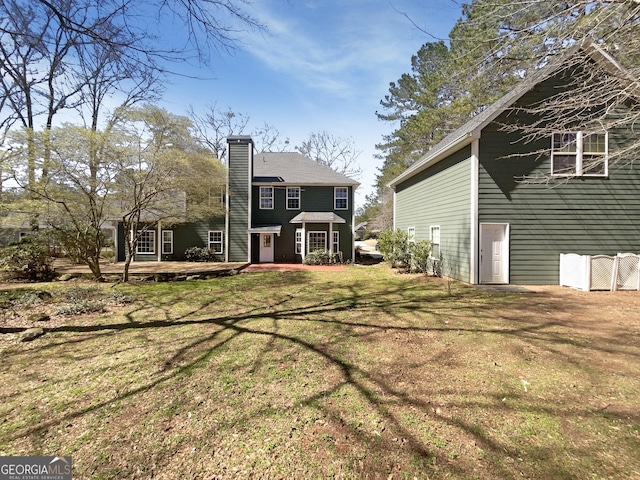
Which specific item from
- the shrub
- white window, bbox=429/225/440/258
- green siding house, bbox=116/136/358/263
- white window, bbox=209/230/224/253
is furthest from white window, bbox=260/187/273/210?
white window, bbox=429/225/440/258

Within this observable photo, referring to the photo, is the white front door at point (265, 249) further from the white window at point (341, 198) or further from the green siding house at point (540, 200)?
the green siding house at point (540, 200)

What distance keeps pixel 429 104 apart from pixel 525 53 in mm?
19336

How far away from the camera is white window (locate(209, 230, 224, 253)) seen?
16812 mm

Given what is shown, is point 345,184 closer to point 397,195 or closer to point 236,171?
point 397,195

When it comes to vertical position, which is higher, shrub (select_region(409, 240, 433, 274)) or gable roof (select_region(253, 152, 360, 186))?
gable roof (select_region(253, 152, 360, 186))

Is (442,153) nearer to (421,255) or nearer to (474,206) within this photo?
(474,206)

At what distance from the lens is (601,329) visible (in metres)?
4.84

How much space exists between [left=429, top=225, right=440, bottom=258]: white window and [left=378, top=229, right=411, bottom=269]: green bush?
1.23 metres

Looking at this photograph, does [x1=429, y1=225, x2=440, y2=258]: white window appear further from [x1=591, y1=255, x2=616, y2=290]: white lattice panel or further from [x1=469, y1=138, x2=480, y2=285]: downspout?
[x1=591, y1=255, x2=616, y2=290]: white lattice panel

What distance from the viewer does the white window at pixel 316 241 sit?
1656 centimetres

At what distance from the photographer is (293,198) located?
17.3m

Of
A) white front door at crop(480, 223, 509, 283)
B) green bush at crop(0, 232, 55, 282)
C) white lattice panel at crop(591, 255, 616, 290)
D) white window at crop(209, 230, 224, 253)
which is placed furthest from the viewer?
white window at crop(209, 230, 224, 253)

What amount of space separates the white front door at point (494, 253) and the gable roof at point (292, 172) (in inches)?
366

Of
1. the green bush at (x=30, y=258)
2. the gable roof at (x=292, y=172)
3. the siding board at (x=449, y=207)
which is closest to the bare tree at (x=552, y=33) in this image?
the siding board at (x=449, y=207)
